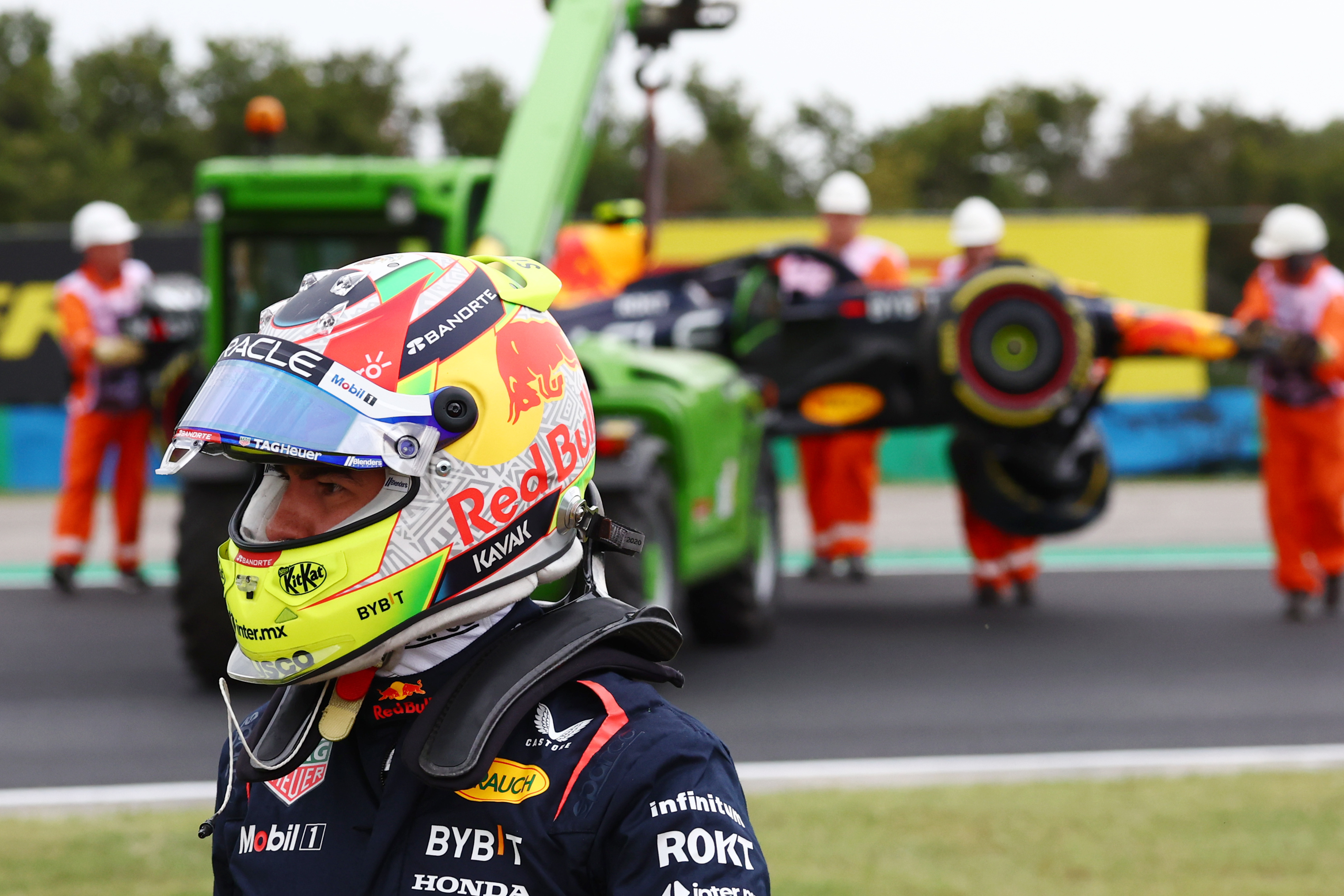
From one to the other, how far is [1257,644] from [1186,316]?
70.5 inches

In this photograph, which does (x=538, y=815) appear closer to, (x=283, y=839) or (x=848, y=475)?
(x=283, y=839)

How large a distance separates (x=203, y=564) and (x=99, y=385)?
418cm

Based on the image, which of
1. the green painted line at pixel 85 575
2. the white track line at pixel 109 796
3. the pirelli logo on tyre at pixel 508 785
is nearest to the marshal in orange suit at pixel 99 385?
the green painted line at pixel 85 575

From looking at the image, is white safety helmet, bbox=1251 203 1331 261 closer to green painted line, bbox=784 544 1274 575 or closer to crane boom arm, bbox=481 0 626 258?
green painted line, bbox=784 544 1274 575

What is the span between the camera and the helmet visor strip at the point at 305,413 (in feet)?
6.14

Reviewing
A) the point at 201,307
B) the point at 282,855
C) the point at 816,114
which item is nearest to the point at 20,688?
the point at 201,307

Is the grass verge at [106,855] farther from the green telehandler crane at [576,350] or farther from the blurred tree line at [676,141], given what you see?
the blurred tree line at [676,141]

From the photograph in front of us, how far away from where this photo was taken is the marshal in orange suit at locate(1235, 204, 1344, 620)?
9.88 metres

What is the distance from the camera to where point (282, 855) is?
188 centimetres

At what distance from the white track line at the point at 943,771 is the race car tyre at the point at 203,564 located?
109 cm

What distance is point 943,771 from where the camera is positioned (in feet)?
20.9

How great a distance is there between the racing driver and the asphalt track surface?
15.3 ft

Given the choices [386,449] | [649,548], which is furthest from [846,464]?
[386,449]

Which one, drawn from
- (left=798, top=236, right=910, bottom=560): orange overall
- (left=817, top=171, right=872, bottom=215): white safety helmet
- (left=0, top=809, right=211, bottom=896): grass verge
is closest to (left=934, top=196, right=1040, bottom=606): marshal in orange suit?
(left=798, top=236, right=910, bottom=560): orange overall
